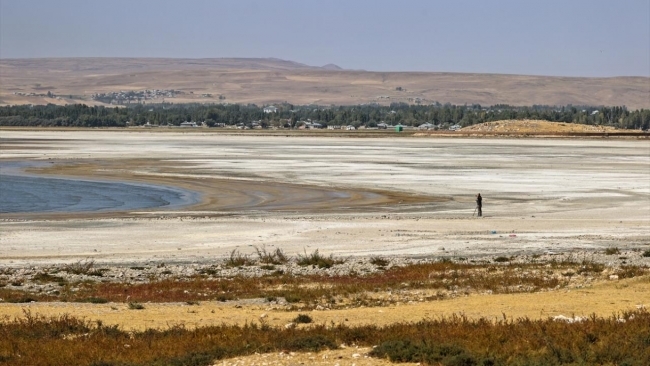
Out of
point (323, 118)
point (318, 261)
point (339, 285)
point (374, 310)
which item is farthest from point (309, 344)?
point (323, 118)

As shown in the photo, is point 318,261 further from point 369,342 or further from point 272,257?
point 369,342

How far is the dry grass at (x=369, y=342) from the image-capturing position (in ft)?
40.6

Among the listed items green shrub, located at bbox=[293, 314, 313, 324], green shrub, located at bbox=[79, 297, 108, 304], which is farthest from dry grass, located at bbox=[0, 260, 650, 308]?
green shrub, located at bbox=[293, 314, 313, 324]

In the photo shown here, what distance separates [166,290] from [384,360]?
8666 millimetres

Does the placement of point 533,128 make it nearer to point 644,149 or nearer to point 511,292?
point 644,149

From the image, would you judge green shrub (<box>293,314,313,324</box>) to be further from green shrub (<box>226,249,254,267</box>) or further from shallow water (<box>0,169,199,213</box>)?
shallow water (<box>0,169,199,213</box>)

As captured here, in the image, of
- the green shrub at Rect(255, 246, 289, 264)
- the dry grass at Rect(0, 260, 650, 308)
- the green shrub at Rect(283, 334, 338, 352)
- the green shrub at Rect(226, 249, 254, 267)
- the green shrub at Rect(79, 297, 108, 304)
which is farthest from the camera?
Answer: the green shrub at Rect(255, 246, 289, 264)

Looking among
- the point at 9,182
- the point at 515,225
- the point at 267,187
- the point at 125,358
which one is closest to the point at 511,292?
the point at 125,358

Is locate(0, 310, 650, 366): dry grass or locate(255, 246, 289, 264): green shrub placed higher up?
locate(0, 310, 650, 366): dry grass

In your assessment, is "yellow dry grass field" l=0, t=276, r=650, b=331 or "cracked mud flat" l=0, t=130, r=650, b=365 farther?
"cracked mud flat" l=0, t=130, r=650, b=365

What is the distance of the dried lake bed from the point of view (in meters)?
29.2

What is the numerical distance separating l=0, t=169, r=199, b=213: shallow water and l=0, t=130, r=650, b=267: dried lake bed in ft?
4.96

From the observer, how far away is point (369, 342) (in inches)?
526

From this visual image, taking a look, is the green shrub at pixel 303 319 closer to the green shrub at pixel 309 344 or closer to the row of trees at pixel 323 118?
the green shrub at pixel 309 344
